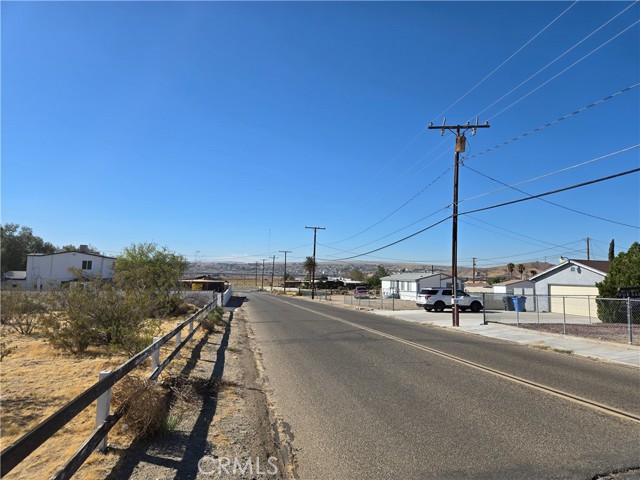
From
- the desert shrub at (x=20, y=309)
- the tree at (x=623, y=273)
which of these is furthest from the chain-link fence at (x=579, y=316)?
the desert shrub at (x=20, y=309)

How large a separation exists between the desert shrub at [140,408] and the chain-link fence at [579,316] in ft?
51.2

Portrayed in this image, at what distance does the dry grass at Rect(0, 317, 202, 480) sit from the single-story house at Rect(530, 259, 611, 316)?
30.0m

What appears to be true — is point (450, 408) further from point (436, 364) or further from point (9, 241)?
point (9, 241)

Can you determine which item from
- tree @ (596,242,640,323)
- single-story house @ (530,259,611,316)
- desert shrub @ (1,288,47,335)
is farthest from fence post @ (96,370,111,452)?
single-story house @ (530,259,611,316)

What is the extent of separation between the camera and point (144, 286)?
55.4 ft

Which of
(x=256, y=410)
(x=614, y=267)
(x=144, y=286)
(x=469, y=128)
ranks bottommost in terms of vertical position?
(x=256, y=410)

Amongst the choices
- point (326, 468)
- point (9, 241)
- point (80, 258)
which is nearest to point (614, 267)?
point (326, 468)

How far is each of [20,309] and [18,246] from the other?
71.0 meters

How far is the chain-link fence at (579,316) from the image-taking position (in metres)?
18.5

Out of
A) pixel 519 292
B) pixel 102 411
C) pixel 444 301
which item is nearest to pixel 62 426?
pixel 102 411

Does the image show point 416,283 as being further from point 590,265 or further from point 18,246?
point 18,246

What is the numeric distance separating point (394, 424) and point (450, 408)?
4.08ft

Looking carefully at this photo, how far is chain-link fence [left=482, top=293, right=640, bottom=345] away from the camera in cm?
1847

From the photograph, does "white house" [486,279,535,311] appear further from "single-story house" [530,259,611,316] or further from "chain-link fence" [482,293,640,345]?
"single-story house" [530,259,611,316]
